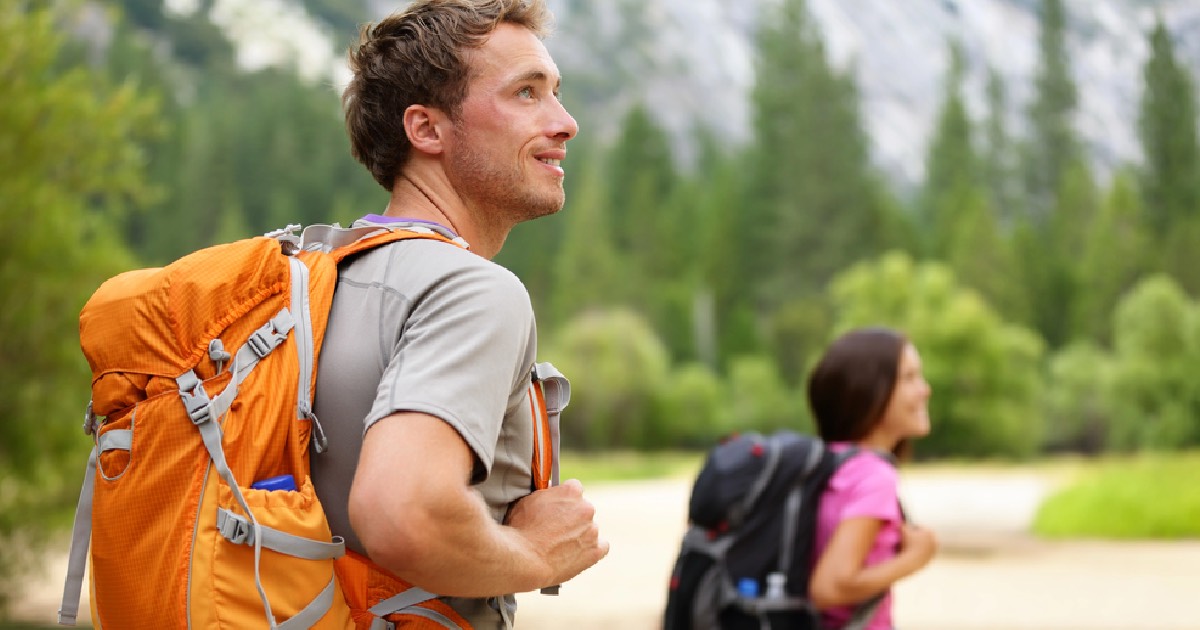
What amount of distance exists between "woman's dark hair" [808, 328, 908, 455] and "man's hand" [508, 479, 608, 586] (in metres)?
1.91

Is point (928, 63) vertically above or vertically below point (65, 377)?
above

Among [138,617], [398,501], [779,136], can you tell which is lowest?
[138,617]

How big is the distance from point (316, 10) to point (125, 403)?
360 ft

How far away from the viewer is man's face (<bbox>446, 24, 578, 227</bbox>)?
1649 mm

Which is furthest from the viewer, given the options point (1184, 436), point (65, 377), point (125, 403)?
point (1184, 436)

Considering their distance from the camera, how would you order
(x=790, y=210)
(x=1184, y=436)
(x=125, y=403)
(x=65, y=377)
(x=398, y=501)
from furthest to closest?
(x=790, y=210), (x=1184, y=436), (x=65, y=377), (x=125, y=403), (x=398, y=501)

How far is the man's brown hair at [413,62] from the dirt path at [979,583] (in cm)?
790

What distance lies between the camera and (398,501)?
1.28 m

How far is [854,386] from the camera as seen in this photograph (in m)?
3.37

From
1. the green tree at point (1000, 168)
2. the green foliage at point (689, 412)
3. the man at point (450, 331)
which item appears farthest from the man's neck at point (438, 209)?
the green tree at point (1000, 168)

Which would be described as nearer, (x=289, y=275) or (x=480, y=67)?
(x=289, y=275)

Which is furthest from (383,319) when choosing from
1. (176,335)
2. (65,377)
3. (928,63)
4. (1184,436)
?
(928,63)

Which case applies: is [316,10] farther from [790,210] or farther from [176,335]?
[176,335]

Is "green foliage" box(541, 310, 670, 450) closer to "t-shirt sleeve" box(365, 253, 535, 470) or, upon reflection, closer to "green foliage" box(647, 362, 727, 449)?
"green foliage" box(647, 362, 727, 449)
